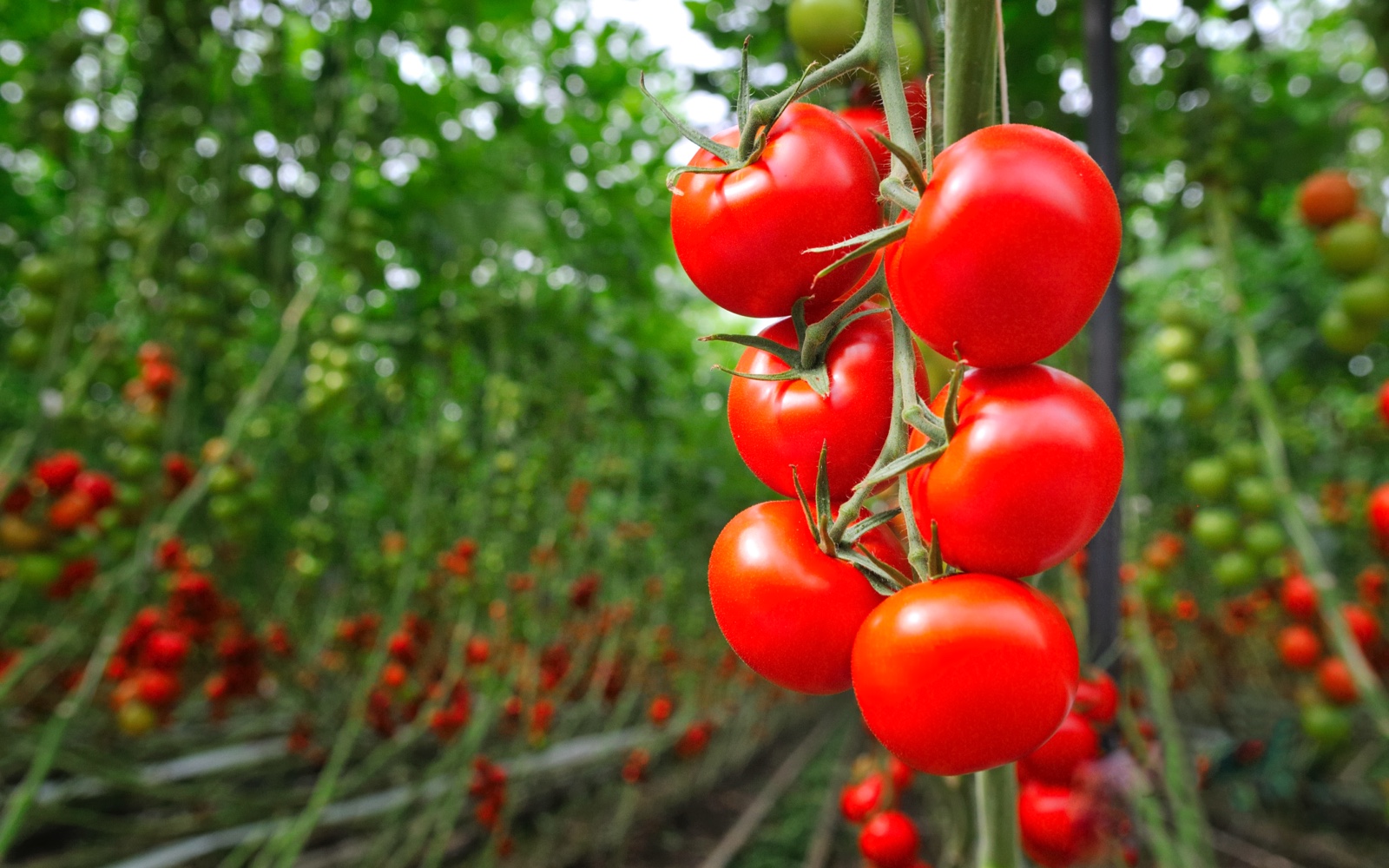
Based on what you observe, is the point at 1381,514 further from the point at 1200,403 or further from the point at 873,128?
the point at 873,128

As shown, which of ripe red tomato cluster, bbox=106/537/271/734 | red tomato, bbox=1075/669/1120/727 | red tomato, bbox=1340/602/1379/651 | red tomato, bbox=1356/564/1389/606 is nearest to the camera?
red tomato, bbox=1075/669/1120/727

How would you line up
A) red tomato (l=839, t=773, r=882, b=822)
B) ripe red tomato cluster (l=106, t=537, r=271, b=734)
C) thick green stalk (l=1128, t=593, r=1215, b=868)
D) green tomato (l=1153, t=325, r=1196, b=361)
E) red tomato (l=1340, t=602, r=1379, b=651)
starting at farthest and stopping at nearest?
green tomato (l=1153, t=325, r=1196, b=361), red tomato (l=1340, t=602, r=1379, b=651), ripe red tomato cluster (l=106, t=537, r=271, b=734), thick green stalk (l=1128, t=593, r=1215, b=868), red tomato (l=839, t=773, r=882, b=822)

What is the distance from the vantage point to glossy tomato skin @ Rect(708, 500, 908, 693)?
0.35 m

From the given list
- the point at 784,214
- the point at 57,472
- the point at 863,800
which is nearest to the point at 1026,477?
the point at 784,214

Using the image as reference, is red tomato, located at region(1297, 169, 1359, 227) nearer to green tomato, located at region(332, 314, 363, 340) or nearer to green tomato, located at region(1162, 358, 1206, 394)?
green tomato, located at region(1162, 358, 1206, 394)

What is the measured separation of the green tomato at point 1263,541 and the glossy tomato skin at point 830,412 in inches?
64.7

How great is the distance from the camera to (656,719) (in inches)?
125

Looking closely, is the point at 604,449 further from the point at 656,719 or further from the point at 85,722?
the point at 85,722

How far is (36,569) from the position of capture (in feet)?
4.30

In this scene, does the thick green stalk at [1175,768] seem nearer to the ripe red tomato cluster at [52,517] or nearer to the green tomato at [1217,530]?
the green tomato at [1217,530]

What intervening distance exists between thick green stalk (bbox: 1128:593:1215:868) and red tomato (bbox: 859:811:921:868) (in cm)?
51

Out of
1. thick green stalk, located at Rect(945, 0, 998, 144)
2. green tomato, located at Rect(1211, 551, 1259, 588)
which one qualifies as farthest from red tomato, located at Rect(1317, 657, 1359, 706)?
thick green stalk, located at Rect(945, 0, 998, 144)

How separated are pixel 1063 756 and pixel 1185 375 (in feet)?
4.73

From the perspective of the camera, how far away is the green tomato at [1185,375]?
5.63ft
